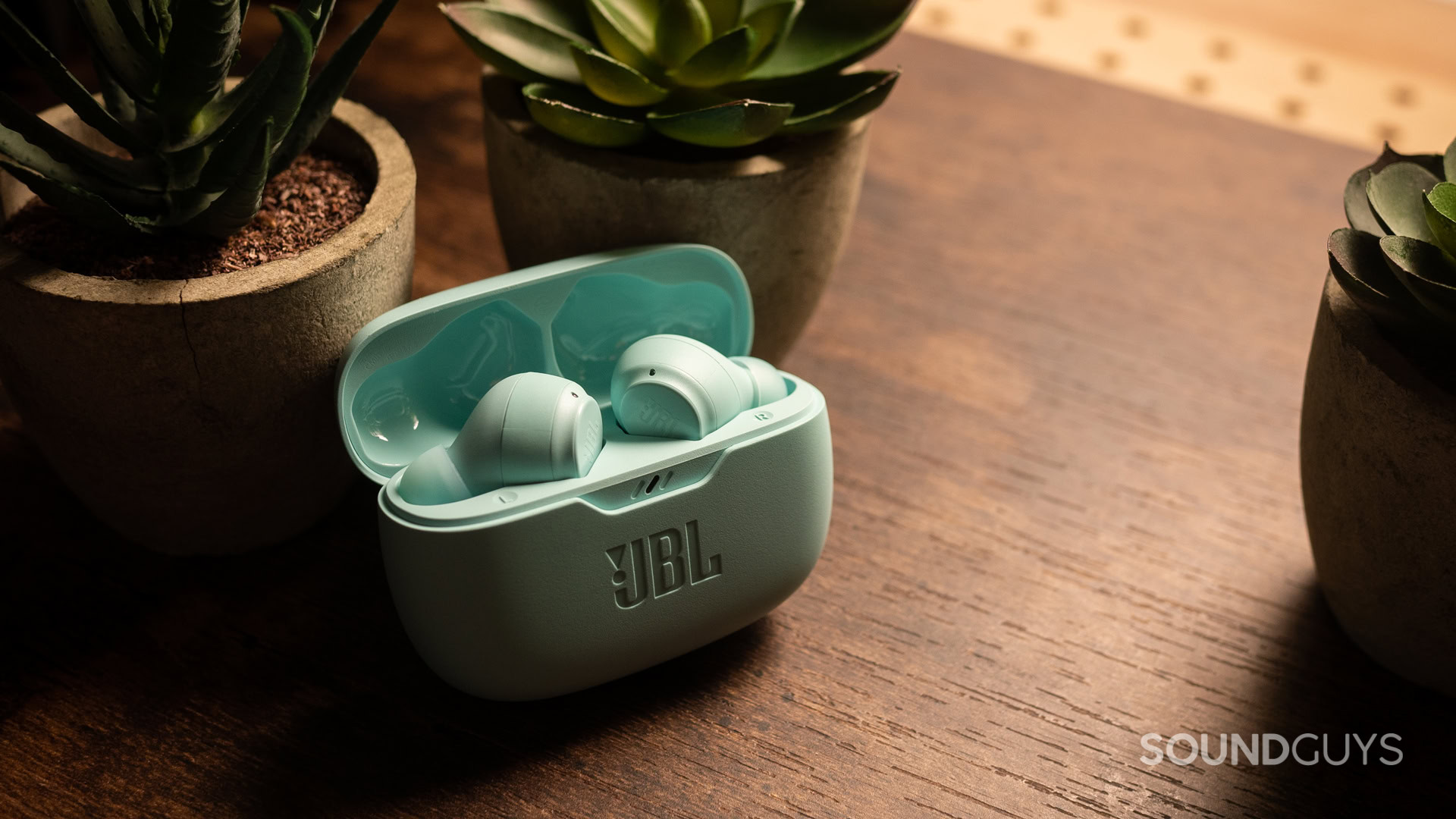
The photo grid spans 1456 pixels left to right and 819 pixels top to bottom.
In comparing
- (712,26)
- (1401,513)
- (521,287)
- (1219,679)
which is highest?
(712,26)

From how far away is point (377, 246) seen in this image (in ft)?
2.71

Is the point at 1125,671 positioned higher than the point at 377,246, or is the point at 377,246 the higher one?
the point at 377,246

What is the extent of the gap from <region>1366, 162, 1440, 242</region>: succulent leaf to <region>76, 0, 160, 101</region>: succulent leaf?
86cm

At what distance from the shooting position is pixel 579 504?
73cm

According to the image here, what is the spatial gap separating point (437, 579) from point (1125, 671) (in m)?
0.54

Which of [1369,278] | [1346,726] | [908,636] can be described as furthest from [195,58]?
[1346,726]

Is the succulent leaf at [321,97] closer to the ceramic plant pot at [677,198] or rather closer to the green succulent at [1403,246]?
the ceramic plant pot at [677,198]

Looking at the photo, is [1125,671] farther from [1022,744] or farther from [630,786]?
[630,786]

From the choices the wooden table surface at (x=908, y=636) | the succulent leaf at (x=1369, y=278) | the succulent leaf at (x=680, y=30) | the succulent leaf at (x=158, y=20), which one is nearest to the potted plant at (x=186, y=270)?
the succulent leaf at (x=158, y=20)

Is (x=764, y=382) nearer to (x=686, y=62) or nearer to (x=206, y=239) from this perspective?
(x=686, y=62)

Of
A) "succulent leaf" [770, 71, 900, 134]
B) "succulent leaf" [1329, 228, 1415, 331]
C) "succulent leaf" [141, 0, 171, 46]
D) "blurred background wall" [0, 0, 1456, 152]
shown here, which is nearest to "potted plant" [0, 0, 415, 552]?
"succulent leaf" [141, 0, 171, 46]

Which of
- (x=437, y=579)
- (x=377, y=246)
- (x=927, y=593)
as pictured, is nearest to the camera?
(x=437, y=579)

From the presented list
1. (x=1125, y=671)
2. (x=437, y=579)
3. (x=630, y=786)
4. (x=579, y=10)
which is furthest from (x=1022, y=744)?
(x=579, y=10)

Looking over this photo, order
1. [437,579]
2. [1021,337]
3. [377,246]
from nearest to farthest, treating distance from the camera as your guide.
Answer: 1. [437,579]
2. [377,246]
3. [1021,337]
